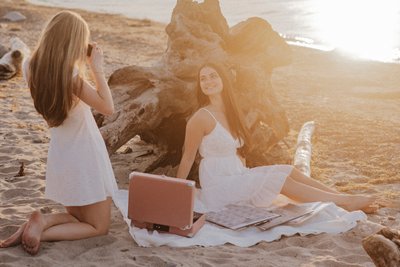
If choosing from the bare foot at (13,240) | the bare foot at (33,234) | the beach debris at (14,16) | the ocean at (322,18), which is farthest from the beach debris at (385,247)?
the beach debris at (14,16)

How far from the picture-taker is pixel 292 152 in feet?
27.6

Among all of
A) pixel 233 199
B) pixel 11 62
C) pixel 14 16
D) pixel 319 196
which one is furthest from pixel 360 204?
pixel 14 16

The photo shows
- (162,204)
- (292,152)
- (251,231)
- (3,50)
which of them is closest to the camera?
(162,204)

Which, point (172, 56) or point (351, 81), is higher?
point (172, 56)

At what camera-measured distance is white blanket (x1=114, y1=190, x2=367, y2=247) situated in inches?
197

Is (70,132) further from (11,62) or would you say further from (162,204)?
(11,62)

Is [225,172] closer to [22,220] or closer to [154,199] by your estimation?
[154,199]

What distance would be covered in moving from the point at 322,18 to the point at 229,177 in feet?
76.4

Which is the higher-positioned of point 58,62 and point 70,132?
point 58,62

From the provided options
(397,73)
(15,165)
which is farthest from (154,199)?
(397,73)

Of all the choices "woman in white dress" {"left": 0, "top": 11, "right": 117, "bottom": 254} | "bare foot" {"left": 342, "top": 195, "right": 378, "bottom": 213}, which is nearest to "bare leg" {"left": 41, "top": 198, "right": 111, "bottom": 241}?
"woman in white dress" {"left": 0, "top": 11, "right": 117, "bottom": 254}

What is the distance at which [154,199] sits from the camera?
5008 millimetres

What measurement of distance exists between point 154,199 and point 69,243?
73 centimetres

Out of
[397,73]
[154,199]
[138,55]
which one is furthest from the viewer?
[138,55]
